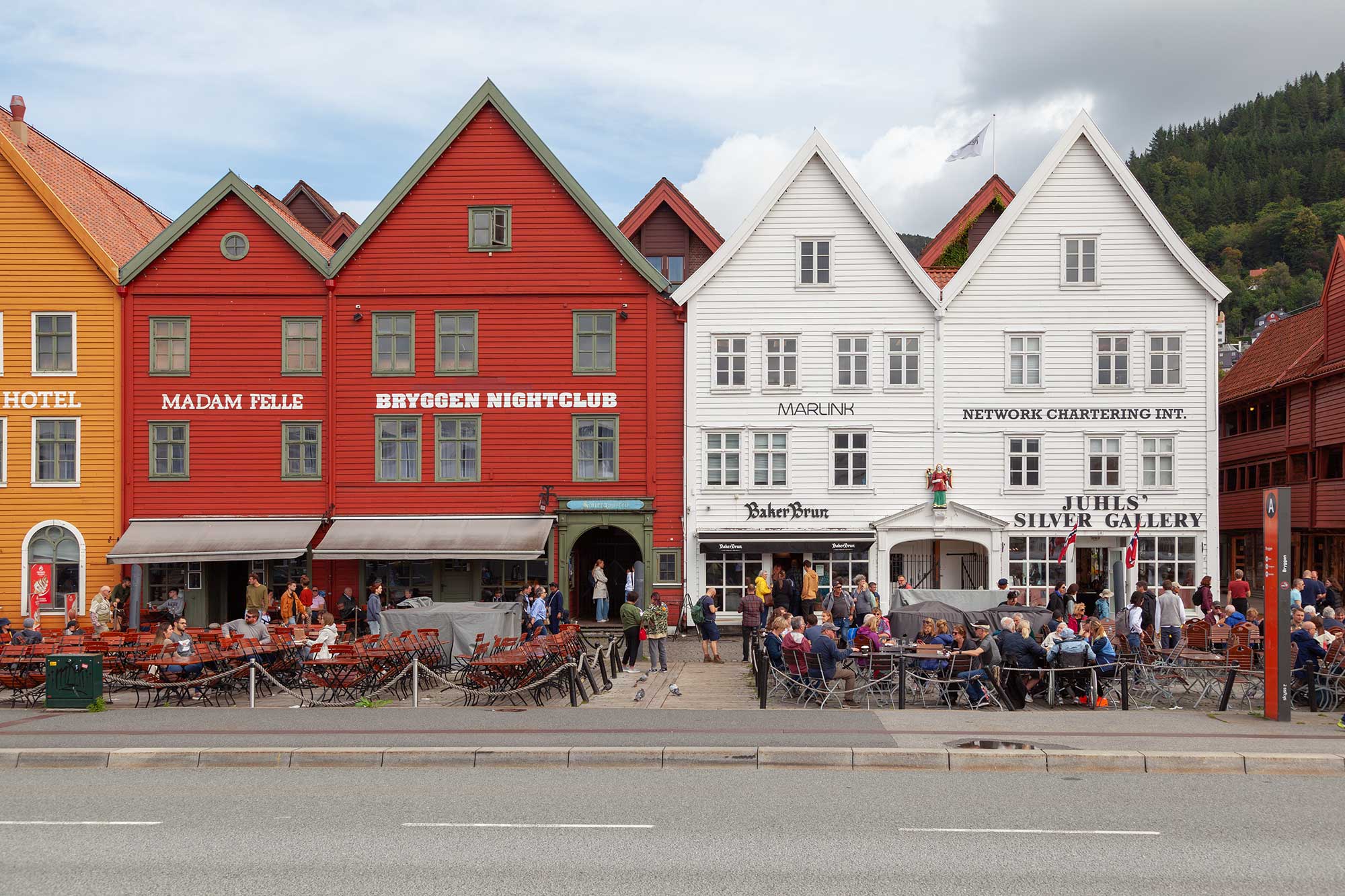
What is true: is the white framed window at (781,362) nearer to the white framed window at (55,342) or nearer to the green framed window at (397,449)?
the green framed window at (397,449)

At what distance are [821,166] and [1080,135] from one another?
695cm

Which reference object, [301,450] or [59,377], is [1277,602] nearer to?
[301,450]

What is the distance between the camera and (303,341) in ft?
103

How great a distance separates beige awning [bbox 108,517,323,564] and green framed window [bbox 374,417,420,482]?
7.38 feet

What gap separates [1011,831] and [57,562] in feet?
92.3

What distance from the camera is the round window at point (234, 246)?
31.3 meters

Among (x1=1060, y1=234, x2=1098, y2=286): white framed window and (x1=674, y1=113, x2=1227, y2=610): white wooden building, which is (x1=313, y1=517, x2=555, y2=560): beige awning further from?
(x1=1060, y1=234, x2=1098, y2=286): white framed window

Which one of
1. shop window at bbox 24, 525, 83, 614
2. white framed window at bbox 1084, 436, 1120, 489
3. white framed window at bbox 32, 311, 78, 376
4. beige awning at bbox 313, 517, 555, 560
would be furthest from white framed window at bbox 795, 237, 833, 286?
shop window at bbox 24, 525, 83, 614

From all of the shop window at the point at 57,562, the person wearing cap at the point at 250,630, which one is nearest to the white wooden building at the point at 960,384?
the person wearing cap at the point at 250,630

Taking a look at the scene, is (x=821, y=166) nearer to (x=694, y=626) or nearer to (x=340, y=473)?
(x=694, y=626)

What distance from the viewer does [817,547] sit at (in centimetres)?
3030

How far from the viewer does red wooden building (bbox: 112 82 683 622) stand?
30984 mm

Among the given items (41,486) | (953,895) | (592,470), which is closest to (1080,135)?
(592,470)

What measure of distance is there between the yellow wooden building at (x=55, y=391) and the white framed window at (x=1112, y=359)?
2599 centimetres
